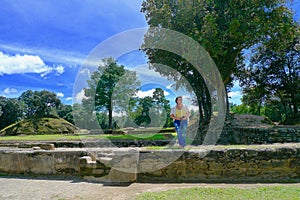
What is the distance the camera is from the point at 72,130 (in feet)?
88.8

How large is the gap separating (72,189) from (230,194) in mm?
2839

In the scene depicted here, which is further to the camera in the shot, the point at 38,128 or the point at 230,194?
the point at 38,128

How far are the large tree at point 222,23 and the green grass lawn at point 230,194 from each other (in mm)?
10436

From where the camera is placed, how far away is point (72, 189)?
4.53 meters

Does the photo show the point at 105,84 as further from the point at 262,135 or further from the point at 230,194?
the point at 230,194

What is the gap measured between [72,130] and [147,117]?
Result: 17.1 meters

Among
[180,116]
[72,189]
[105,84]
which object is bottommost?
[72,189]

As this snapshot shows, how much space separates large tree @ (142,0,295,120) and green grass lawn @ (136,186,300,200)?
10.4m

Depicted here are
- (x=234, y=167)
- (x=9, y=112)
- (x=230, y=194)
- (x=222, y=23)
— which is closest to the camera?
(x=230, y=194)

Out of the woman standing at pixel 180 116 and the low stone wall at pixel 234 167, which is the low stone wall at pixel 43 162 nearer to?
the low stone wall at pixel 234 167

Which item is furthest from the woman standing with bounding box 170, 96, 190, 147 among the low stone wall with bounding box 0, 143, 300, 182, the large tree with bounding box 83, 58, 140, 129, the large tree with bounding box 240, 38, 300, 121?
the large tree with bounding box 83, 58, 140, 129

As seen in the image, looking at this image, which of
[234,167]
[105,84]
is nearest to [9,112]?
[105,84]

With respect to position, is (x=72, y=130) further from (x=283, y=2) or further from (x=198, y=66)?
(x=283, y=2)

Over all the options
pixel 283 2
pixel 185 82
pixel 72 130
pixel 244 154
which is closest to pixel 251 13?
pixel 283 2
